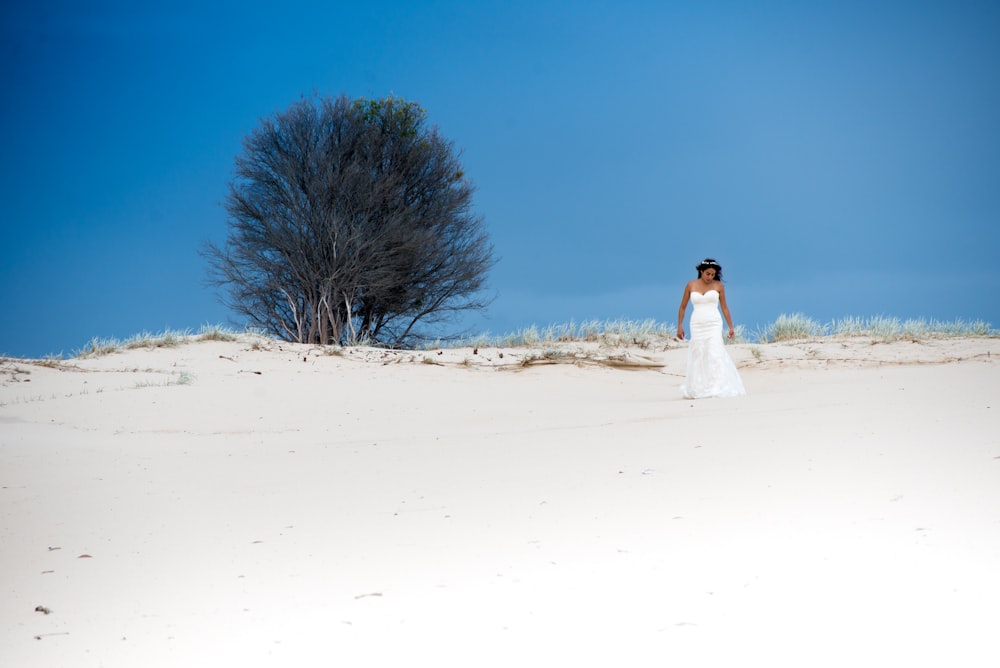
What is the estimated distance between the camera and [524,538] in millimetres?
4270

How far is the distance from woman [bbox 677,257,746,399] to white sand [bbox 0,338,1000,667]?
1.42 meters

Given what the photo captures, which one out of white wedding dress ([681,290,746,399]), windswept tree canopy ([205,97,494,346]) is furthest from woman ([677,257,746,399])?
windswept tree canopy ([205,97,494,346])

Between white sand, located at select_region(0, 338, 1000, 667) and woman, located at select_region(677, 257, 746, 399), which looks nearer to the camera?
white sand, located at select_region(0, 338, 1000, 667)

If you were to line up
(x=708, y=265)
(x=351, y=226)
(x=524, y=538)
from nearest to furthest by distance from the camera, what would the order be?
(x=524, y=538), (x=708, y=265), (x=351, y=226)

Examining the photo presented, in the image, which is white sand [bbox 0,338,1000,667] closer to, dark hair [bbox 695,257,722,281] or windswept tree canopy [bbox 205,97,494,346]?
dark hair [bbox 695,257,722,281]

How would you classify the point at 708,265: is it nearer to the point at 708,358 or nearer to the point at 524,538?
the point at 708,358

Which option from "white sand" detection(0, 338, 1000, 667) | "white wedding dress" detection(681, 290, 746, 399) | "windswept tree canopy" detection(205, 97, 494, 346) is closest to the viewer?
"white sand" detection(0, 338, 1000, 667)

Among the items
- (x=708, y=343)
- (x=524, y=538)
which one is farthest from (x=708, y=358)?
(x=524, y=538)

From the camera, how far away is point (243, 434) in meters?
8.54

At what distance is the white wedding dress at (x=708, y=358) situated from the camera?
10.3 m

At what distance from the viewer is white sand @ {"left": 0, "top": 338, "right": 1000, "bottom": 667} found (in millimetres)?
3193

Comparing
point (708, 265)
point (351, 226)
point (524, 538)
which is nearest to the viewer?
point (524, 538)

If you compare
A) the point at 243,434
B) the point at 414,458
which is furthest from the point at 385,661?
the point at 243,434

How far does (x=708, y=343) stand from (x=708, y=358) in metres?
0.18
